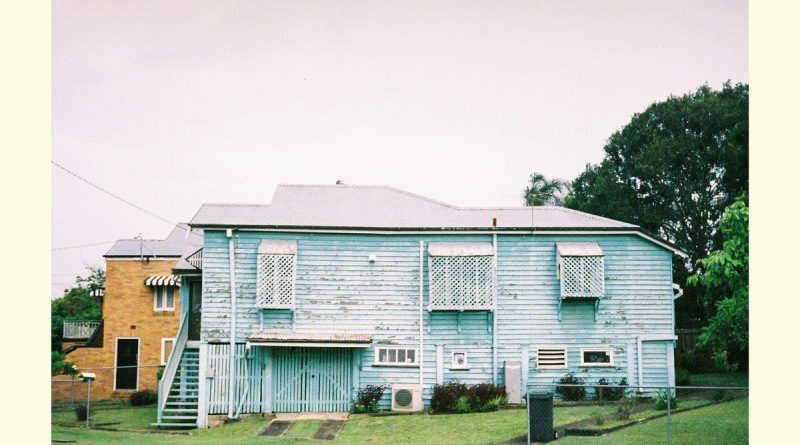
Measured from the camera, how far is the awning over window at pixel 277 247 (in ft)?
61.3

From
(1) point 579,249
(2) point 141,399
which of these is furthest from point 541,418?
(2) point 141,399

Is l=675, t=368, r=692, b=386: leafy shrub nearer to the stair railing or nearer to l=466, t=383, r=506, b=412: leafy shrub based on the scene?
l=466, t=383, r=506, b=412: leafy shrub

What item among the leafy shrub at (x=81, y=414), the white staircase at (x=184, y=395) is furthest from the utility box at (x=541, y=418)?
the leafy shrub at (x=81, y=414)

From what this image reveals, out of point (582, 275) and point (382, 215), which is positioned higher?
point (382, 215)

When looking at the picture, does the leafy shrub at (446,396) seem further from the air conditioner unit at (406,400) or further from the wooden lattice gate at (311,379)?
the wooden lattice gate at (311,379)

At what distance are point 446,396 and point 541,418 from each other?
467 cm

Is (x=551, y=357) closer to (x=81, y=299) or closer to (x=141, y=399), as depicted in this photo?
(x=141, y=399)

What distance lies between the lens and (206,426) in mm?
17734

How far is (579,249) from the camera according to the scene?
1900cm

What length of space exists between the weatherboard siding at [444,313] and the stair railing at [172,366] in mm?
1231

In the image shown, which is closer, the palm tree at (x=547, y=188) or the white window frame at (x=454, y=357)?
the white window frame at (x=454, y=357)

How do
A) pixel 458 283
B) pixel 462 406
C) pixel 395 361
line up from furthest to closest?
pixel 395 361
pixel 458 283
pixel 462 406

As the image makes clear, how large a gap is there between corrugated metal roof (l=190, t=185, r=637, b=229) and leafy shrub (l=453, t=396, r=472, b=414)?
460cm

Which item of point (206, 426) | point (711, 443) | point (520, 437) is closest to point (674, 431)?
point (711, 443)
